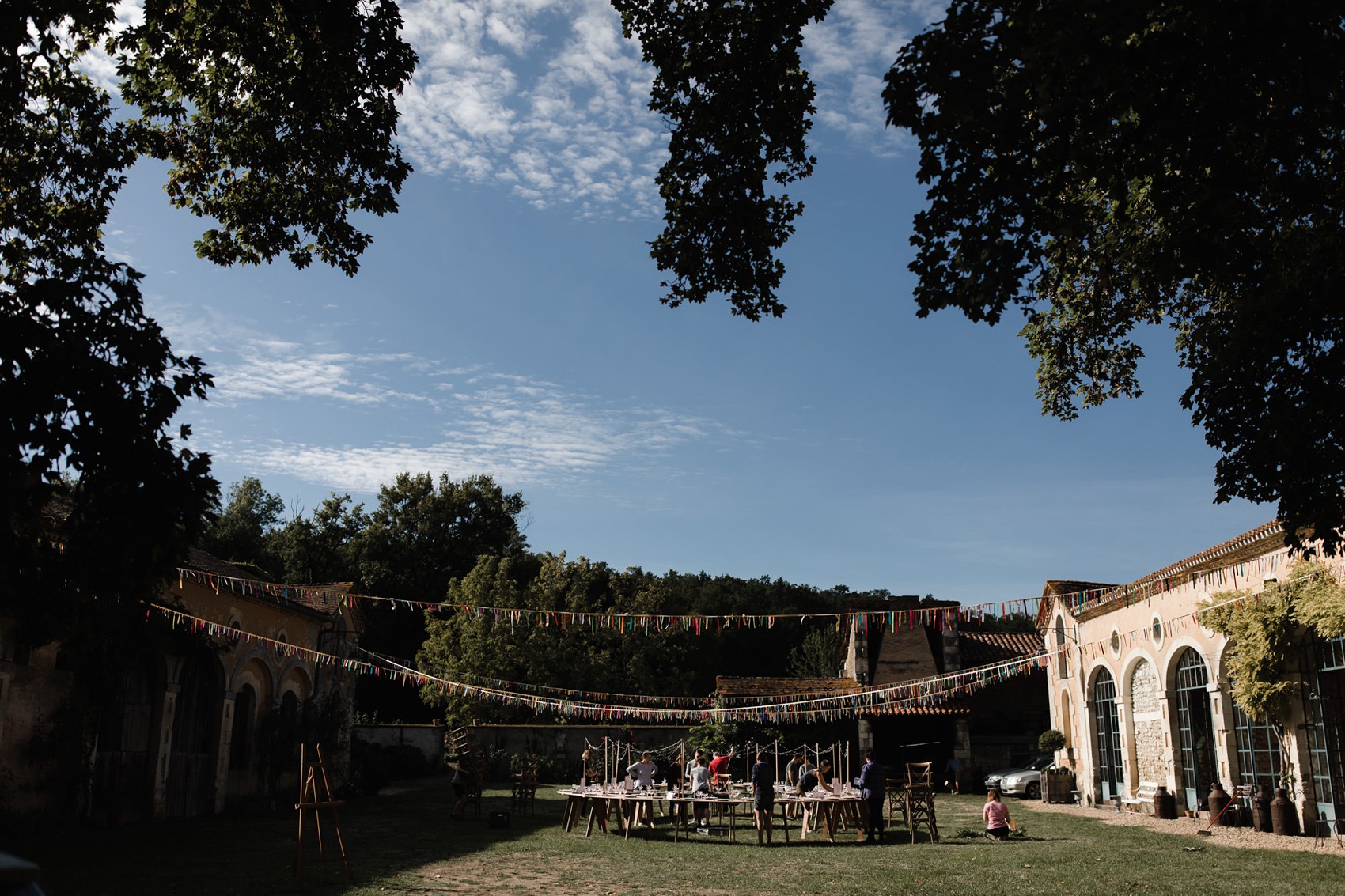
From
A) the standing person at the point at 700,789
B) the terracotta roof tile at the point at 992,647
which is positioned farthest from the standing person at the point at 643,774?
the terracotta roof tile at the point at 992,647

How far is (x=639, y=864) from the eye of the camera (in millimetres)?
11523

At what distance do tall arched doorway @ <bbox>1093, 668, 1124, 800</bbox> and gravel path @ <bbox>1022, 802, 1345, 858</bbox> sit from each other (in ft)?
2.93

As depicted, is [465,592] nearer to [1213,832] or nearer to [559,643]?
[559,643]

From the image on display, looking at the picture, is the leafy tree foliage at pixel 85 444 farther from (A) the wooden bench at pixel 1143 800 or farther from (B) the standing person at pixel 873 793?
(A) the wooden bench at pixel 1143 800

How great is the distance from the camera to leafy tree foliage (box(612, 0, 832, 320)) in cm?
845

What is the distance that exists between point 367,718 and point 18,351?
30444 millimetres

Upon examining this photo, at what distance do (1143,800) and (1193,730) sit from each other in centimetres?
264

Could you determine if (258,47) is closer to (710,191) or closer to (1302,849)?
(710,191)

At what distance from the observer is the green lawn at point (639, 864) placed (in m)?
9.46

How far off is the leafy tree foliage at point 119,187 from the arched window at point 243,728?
11782 millimetres

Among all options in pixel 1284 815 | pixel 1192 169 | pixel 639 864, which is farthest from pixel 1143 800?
pixel 1192 169

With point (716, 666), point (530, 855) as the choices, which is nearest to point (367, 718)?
point (716, 666)

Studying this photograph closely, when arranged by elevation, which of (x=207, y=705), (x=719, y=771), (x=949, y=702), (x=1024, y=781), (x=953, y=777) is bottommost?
(x=953, y=777)

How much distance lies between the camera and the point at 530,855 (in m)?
12.2
